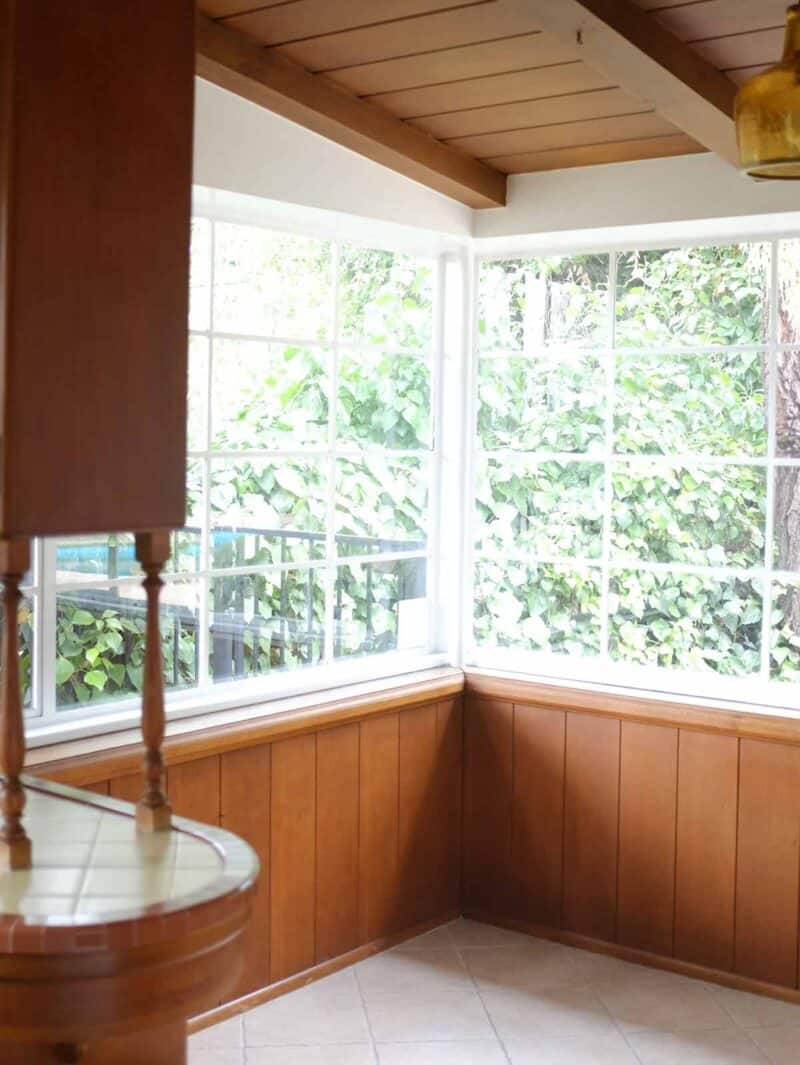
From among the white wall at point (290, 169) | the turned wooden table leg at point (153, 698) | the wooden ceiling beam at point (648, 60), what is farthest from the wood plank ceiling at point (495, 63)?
the turned wooden table leg at point (153, 698)

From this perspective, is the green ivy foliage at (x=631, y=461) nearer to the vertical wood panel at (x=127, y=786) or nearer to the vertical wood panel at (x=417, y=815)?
the vertical wood panel at (x=417, y=815)

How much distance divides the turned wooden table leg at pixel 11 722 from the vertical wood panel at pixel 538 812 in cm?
230

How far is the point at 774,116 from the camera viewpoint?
7.08ft

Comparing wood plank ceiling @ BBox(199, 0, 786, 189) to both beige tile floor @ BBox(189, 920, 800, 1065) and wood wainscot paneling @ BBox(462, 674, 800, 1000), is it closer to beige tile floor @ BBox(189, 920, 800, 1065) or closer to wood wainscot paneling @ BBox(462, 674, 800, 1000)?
wood wainscot paneling @ BBox(462, 674, 800, 1000)

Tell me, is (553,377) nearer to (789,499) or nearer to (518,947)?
(789,499)

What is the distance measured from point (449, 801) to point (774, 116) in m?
2.95

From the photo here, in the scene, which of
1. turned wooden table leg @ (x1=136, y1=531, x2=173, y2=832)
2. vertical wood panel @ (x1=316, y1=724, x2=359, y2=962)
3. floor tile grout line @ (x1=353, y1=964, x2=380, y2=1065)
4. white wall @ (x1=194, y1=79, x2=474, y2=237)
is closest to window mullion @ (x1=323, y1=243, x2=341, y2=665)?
white wall @ (x1=194, y1=79, x2=474, y2=237)

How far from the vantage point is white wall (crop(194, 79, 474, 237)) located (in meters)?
3.67

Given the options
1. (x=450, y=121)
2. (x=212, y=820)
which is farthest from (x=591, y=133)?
(x=212, y=820)

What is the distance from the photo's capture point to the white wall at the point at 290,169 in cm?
367

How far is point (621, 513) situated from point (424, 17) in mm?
1772

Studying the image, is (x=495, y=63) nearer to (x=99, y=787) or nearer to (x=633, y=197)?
(x=633, y=197)

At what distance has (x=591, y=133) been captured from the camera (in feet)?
13.5

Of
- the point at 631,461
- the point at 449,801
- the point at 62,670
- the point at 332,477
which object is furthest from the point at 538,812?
the point at 62,670
